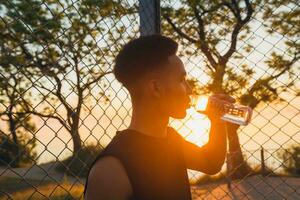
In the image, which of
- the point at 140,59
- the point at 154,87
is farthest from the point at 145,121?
the point at 140,59

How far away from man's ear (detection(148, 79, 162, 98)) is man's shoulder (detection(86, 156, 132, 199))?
432 mm

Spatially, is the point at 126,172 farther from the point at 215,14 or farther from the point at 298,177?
the point at 215,14

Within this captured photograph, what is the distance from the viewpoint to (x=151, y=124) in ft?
7.30

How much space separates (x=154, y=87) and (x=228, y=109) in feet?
2.36

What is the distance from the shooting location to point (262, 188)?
1367 centimetres

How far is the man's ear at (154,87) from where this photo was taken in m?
2.20

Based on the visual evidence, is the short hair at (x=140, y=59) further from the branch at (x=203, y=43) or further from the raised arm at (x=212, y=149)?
the branch at (x=203, y=43)

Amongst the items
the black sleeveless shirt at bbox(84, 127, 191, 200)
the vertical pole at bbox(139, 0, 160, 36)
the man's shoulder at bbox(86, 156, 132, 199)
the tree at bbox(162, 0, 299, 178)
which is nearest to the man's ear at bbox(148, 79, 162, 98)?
the black sleeveless shirt at bbox(84, 127, 191, 200)

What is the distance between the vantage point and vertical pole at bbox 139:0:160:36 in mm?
3250

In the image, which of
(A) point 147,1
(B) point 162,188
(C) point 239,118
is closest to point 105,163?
(B) point 162,188

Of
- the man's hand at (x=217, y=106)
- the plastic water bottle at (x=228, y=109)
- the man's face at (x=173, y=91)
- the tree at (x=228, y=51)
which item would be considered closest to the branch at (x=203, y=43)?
the tree at (x=228, y=51)

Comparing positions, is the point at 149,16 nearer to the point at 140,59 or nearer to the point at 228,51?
the point at 140,59

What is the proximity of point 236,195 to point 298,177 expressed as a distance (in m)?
2.85

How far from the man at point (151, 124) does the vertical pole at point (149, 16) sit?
0.96m
